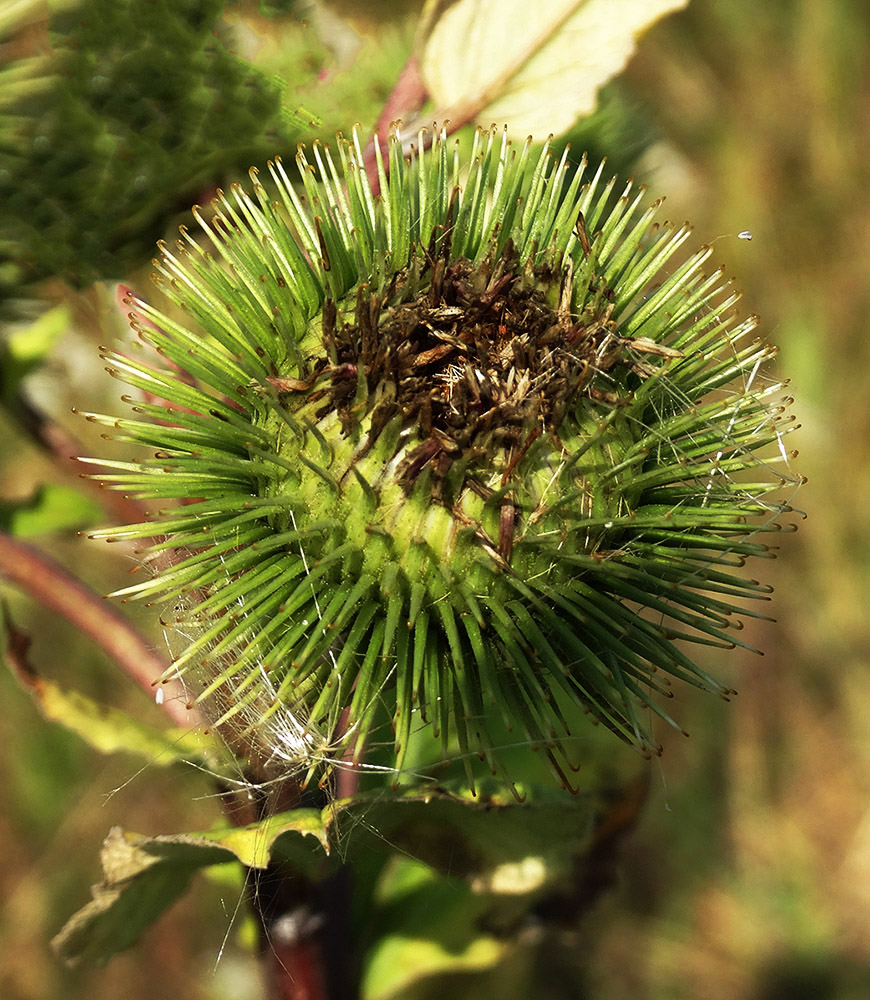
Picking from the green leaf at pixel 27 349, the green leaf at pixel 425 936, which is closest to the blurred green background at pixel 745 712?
the green leaf at pixel 27 349

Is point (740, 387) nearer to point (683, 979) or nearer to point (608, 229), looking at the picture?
point (608, 229)

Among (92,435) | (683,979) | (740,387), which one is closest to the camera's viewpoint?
(740,387)

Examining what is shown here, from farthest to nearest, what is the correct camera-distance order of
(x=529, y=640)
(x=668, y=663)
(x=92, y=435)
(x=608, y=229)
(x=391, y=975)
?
(x=92, y=435) → (x=391, y=975) → (x=608, y=229) → (x=668, y=663) → (x=529, y=640)

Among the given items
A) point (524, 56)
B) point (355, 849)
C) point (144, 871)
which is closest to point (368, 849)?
point (355, 849)

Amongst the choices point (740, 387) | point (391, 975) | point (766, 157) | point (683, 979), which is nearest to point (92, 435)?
point (391, 975)

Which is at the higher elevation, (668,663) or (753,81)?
(753,81)

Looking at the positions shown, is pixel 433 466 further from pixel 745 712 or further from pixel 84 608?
pixel 745 712

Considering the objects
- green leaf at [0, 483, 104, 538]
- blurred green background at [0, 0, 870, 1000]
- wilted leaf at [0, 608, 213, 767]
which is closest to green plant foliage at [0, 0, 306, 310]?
green leaf at [0, 483, 104, 538]

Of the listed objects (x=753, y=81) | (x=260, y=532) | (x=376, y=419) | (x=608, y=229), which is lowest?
(x=260, y=532)
